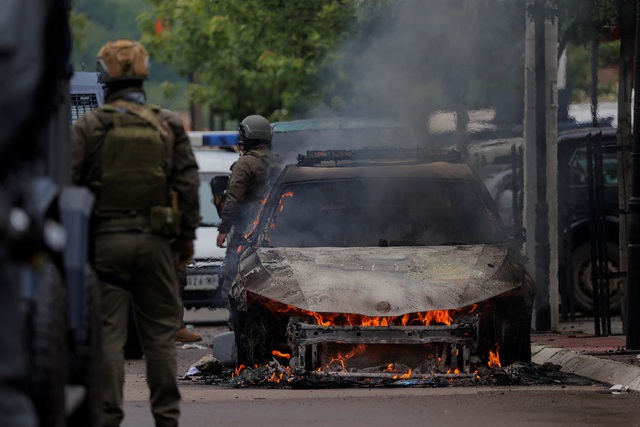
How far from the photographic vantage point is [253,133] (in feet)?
48.4

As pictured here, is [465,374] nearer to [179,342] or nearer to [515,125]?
[179,342]

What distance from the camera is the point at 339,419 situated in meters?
9.48

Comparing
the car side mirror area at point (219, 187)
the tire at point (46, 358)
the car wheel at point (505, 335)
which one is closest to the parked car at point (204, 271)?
the car side mirror area at point (219, 187)

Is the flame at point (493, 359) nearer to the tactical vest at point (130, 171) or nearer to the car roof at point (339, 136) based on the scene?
the tactical vest at point (130, 171)

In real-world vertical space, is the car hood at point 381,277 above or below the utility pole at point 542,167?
below

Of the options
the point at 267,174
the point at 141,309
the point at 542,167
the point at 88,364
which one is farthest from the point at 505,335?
the point at 542,167

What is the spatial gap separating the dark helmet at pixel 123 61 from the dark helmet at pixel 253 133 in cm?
653

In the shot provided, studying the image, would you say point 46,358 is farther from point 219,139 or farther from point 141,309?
point 219,139

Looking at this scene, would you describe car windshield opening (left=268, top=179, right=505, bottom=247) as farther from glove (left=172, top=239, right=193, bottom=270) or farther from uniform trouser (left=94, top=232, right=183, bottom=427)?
uniform trouser (left=94, top=232, right=183, bottom=427)

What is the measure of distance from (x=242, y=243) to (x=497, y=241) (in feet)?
5.92

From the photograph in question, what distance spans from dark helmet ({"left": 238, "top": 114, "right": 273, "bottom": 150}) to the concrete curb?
2915mm

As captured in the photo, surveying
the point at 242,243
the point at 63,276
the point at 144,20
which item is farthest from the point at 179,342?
the point at 144,20

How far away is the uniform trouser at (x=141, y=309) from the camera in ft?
26.2

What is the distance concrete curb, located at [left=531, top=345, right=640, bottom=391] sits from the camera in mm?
11563
